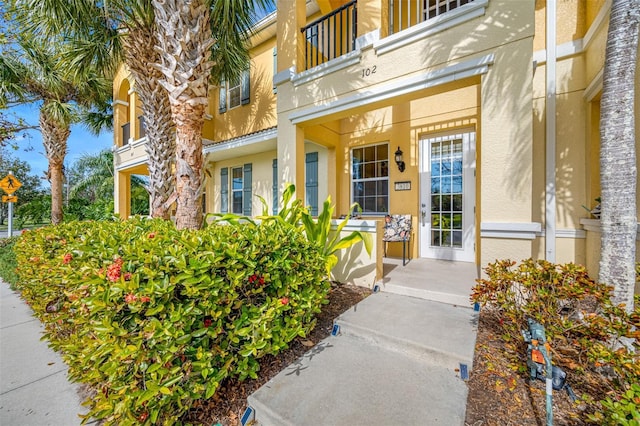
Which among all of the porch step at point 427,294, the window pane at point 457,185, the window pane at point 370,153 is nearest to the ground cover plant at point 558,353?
the porch step at point 427,294

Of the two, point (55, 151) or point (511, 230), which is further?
point (55, 151)

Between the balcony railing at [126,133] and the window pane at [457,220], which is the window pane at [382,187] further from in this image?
the balcony railing at [126,133]

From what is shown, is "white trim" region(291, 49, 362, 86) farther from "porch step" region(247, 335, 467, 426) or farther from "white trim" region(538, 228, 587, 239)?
"porch step" region(247, 335, 467, 426)

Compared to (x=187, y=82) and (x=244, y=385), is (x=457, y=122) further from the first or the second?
(x=244, y=385)

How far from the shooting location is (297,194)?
5.41 meters

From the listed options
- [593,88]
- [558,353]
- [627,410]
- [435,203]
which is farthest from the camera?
[435,203]

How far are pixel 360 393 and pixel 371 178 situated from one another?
525cm

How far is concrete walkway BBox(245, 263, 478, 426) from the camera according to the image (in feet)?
6.27

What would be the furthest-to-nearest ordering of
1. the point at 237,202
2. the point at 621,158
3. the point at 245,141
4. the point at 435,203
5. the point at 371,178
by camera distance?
1. the point at 237,202
2. the point at 245,141
3. the point at 371,178
4. the point at 435,203
5. the point at 621,158

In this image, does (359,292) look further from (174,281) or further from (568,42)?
(568,42)

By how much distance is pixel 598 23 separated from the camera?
3.70 m

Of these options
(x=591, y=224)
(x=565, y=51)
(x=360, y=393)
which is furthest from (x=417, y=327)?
(x=565, y=51)

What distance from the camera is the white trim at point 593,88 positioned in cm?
357

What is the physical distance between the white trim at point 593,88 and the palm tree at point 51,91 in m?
10.4
